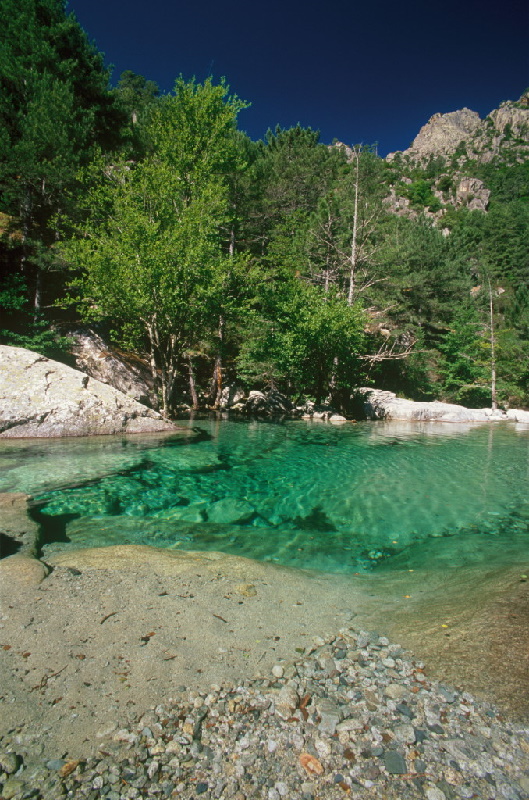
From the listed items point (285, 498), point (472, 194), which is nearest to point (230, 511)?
point (285, 498)

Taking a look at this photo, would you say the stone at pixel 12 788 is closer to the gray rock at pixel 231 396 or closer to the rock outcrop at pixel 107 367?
the rock outcrop at pixel 107 367

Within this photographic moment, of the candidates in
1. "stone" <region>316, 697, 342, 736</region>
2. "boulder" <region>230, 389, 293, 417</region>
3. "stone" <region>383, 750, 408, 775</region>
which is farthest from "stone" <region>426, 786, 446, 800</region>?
"boulder" <region>230, 389, 293, 417</region>

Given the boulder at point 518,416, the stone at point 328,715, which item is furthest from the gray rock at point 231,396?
the stone at point 328,715

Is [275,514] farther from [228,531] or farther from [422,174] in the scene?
[422,174]

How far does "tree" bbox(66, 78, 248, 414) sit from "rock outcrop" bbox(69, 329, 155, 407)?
1515 millimetres

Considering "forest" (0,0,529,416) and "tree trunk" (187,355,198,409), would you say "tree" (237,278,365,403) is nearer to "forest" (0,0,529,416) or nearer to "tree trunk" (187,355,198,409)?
"forest" (0,0,529,416)

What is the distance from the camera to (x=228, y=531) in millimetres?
6301

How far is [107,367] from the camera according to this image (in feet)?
61.4

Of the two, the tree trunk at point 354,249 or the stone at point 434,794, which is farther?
the tree trunk at point 354,249

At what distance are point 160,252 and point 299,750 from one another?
50.0 feet

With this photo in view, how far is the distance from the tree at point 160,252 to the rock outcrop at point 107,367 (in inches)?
59.7

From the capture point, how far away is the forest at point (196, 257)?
16.1 metres

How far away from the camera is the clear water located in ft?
18.8

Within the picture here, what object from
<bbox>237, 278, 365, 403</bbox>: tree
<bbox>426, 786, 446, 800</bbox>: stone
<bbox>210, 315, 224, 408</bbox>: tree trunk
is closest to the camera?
<bbox>426, 786, 446, 800</bbox>: stone
